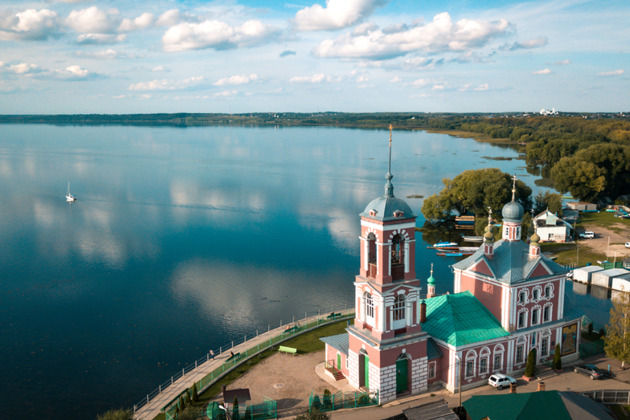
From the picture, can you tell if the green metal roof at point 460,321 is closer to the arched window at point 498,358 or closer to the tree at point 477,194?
the arched window at point 498,358

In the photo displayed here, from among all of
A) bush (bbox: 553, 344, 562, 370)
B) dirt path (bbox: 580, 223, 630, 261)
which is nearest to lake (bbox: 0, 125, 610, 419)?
bush (bbox: 553, 344, 562, 370)

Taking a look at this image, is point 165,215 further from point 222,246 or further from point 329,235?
point 329,235

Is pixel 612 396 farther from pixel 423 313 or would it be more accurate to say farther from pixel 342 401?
pixel 342 401

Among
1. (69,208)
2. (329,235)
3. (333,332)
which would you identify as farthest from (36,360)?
(69,208)

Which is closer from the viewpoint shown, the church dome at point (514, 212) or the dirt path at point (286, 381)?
the dirt path at point (286, 381)

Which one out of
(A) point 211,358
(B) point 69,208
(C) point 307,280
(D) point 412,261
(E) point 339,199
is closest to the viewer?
(D) point 412,261

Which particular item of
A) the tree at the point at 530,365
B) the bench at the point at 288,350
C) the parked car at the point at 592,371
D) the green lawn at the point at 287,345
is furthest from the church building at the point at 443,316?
the green lawn at the point at 287,345
